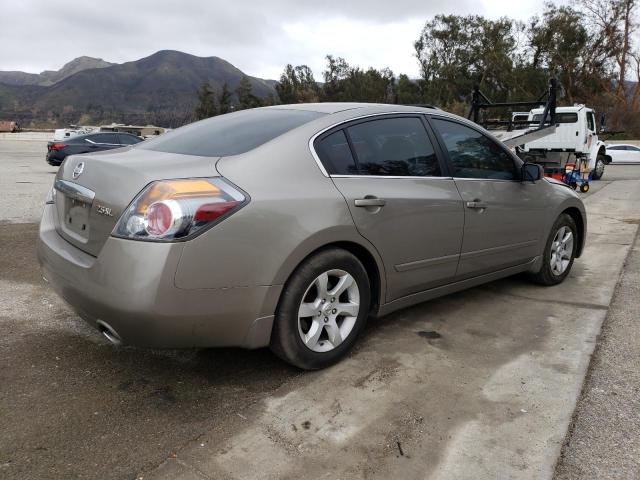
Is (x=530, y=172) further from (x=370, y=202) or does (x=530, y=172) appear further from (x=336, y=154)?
(x=336, y=154)

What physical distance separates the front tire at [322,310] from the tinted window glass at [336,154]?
0.47 meters

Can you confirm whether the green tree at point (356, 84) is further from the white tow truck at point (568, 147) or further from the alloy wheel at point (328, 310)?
the alloy wheel at point (328, 310)

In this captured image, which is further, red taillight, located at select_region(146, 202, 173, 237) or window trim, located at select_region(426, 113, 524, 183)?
window trim, located at select_region(426, 113, 524, 183)

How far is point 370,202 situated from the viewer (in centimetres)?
311

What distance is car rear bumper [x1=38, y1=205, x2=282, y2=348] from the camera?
7.91 feet

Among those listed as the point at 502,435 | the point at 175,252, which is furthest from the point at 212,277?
the point at 502,435

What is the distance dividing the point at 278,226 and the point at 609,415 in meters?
1.87

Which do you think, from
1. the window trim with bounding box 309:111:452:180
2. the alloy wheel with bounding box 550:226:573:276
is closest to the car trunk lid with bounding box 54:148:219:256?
the window trim with bounding box 309:111:452:180

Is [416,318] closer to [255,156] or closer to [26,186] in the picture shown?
[255,156]

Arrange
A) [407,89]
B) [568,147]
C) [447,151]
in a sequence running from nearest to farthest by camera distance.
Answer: [447,151], [568,147], [407,89]

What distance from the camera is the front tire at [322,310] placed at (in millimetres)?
2812

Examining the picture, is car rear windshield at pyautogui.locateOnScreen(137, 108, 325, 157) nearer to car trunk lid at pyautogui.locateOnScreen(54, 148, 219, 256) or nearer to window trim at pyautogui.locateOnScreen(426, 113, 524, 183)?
car trunk lid at pyautogui.locateOnScreen(54, 148, 219, 256)

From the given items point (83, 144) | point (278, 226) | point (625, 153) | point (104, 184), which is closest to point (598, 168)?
point (625, 153)

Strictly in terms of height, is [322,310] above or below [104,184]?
below
